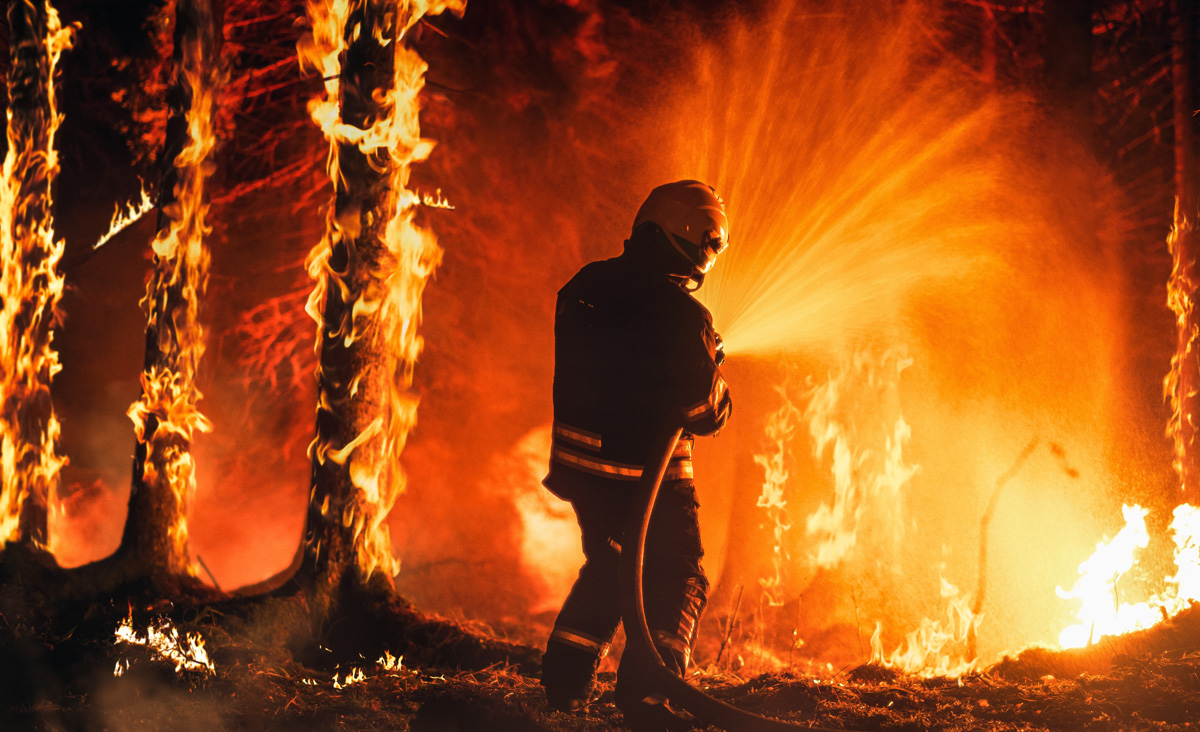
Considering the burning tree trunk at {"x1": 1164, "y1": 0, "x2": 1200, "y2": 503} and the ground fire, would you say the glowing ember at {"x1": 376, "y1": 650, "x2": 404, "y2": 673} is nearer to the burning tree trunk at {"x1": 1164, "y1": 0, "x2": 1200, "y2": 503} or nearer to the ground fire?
the ground fire

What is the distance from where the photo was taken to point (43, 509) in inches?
304

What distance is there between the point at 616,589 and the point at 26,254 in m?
7.32

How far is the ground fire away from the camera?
220 inches

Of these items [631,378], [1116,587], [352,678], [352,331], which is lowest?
[352,678]

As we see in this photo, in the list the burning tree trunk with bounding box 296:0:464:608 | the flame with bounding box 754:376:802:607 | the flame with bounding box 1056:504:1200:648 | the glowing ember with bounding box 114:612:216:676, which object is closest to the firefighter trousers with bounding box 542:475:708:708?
the burning tree trunk with bounding box 296:0:464:608

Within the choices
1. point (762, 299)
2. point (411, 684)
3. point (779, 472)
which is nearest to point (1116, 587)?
point (779, 472)

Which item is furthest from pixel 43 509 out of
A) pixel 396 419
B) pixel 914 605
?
pixel 914 605

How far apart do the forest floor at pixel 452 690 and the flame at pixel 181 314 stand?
1.39 metres

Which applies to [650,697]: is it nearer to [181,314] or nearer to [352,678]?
[352,678]

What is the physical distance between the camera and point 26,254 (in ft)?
25.1

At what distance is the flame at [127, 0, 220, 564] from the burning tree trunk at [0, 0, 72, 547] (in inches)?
99.2

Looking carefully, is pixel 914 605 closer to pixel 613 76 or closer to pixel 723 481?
pixel 723 481

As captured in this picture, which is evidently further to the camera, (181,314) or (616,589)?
(181,314)

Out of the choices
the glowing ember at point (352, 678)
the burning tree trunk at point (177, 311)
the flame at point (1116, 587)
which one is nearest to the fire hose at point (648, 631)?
the glowing ember at point (352, 678)
